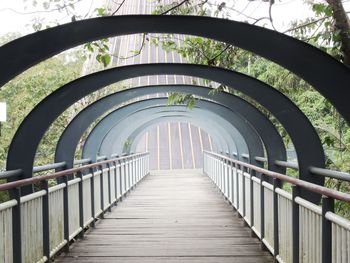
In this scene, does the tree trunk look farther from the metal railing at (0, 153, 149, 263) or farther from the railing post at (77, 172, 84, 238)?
the railing post at (77, 172, 84, 238)

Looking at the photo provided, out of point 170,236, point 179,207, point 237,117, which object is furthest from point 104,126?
point 170,236

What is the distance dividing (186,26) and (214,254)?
2.68 m

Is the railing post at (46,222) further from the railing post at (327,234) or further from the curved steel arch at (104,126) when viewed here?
the curved steel arch at (104,126)

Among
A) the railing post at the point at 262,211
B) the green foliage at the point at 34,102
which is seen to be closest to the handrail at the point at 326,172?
the railing post at the point at 262,211

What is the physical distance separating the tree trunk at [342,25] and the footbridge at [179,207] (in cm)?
85

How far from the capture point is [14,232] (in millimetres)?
4301

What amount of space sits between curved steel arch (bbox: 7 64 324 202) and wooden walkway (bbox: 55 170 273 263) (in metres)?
1.17

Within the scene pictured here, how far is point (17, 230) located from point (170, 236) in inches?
120

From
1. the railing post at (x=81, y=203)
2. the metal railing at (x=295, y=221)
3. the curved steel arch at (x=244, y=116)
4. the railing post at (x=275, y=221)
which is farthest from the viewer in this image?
the curved steel arch at (x=244, y=116)

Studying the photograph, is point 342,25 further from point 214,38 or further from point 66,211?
point 66,211

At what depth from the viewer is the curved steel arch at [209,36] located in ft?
14.0

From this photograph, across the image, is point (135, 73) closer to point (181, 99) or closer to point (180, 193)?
point (181, 99)

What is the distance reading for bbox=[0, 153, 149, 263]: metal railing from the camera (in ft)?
13.9

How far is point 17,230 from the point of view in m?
4.33
